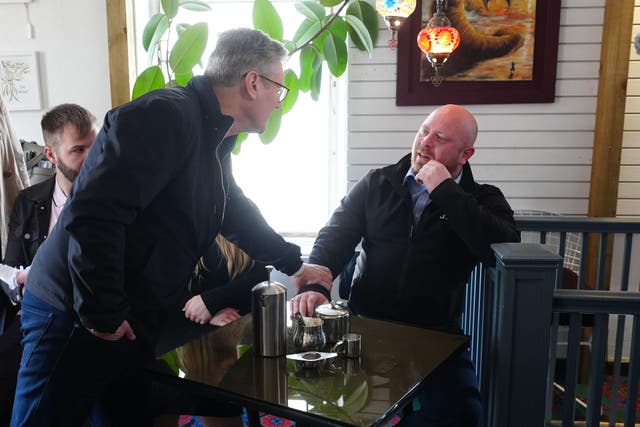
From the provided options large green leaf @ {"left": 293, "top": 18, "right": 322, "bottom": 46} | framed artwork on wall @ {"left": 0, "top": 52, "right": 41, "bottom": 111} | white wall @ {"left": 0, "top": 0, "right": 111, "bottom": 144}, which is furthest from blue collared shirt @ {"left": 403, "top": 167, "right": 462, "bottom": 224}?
framed artwork on wall @ {"left": 0, "top": 52, "right": 41, "bottom": 111}

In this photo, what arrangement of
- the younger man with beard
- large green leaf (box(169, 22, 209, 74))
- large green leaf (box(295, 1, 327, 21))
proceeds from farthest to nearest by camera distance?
large green leaf (box(295, 1, 327, 21)) → large green leaf (box(169, 22, 209, 74)) → the younger man with beard

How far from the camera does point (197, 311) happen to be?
2016 mm

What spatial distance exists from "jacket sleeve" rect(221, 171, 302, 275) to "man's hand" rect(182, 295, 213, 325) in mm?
349

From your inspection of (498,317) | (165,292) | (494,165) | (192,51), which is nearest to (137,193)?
(165,292)

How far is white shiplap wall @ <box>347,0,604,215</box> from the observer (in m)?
3.22

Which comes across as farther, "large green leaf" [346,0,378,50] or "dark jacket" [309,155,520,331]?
"large green leaf" [346,0,378,50]

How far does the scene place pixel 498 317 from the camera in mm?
1363

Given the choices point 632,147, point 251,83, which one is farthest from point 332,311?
point 632,147

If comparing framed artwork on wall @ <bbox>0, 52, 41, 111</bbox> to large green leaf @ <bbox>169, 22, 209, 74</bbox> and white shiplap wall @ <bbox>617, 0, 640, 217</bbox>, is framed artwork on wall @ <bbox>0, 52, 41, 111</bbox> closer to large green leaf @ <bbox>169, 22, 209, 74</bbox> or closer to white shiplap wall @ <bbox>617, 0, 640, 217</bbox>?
large green leaf @ <bbox>169, 22, 209, 74</bbox>

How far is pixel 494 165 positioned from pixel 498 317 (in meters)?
2.15

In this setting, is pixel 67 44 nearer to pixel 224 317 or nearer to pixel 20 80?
pixel 20 80

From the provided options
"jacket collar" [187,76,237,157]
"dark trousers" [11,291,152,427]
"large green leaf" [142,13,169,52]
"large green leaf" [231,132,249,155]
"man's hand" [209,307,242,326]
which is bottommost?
"man's hand" [209,307,242,326]

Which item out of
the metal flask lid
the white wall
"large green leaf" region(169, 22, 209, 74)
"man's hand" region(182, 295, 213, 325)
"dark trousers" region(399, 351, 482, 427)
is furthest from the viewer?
the white wall

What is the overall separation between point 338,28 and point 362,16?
19 centimetres
